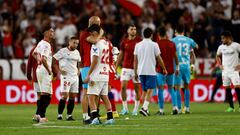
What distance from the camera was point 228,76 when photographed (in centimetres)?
2547

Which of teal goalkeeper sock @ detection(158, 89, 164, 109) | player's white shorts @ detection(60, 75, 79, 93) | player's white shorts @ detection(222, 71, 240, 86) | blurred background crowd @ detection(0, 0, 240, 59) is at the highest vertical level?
blurred background crowd @ detection(0, 0, 240, 59)

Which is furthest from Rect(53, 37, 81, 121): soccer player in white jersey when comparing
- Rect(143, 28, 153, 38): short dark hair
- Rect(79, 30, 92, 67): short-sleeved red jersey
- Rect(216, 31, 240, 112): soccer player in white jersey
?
Rect(216, 31, 240, 112): soccer player in white jersey

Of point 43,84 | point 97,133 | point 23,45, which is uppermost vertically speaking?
point 23,45

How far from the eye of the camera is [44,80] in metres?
21.1

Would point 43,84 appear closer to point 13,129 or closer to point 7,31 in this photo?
point 13,129

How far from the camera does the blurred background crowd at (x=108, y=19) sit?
1389 inches

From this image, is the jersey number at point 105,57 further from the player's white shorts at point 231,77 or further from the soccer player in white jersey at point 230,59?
the player's white shorts at point 231,77

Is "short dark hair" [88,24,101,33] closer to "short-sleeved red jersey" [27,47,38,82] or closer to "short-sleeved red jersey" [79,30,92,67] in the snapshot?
"short-sleeved red jersey" [79,30,92,67]

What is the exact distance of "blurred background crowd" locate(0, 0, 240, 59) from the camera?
116 ft

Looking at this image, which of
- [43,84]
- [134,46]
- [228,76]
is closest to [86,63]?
[43,84]

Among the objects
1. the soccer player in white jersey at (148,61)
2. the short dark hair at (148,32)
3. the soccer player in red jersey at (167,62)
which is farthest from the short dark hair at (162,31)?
the short dark hair at (148,32)

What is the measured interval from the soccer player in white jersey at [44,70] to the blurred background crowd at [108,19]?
13532mm

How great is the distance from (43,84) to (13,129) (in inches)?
124

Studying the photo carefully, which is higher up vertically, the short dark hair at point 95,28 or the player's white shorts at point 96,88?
the short dark hair at point 95,28
